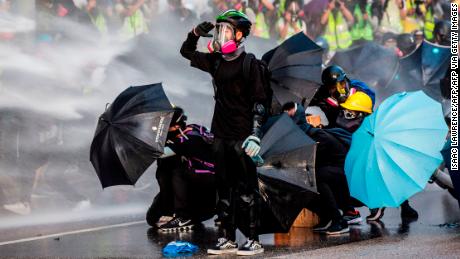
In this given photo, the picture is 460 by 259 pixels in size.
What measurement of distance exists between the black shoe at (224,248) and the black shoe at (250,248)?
5.6 inches

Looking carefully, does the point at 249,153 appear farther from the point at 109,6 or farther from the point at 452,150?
the point at 109,6

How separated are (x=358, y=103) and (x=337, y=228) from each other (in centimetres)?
154

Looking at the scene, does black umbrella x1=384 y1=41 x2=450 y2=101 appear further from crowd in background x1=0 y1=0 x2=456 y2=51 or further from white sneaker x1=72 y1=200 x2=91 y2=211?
white sneaker x1=72 y1=200 x2=91 y2=211

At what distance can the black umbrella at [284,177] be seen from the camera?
23.9 ft

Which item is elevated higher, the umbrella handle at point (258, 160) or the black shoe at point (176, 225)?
the umbrella handle at point (258, 160)

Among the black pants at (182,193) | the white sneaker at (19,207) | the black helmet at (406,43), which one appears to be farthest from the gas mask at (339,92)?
the black helmet at (406,43)

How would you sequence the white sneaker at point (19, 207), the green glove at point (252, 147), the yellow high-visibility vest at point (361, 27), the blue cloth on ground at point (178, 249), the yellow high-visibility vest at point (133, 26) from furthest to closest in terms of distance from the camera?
the yellow high-visibility vest at point (361, 27) → the yellow high-visibility vest at point (133, 26) → the white sneaker at point (19, 207) → the blue cloth on ground at point (178, 249) → the green glove at point (252, 147)

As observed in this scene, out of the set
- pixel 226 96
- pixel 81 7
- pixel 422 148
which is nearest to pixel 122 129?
pixel 226 96

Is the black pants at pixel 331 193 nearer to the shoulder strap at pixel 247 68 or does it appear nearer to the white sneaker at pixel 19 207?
the shoulder strap at pixel 247 68

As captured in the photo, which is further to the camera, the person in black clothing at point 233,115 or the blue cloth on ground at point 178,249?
the blue cloth on ground at point 178,249

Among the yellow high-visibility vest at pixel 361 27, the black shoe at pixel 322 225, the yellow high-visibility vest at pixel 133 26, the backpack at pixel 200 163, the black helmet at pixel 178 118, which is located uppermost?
the yellow high-visibility vest at pixel 361 27

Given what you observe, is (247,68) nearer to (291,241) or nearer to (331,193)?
(291,241)

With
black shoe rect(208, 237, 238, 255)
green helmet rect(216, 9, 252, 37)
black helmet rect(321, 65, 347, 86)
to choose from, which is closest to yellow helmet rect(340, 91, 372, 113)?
black helmet rect(321, 65, 347, 86)

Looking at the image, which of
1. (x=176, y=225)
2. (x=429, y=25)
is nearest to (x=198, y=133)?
(x=176, y=225)
